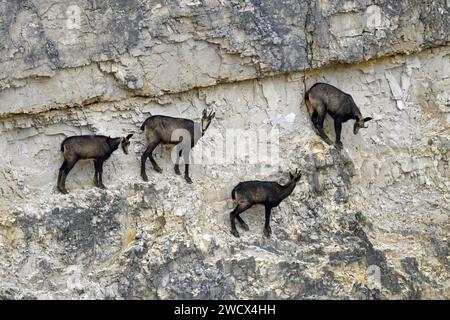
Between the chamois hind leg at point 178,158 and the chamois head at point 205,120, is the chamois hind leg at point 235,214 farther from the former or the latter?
the chamois head at point 205,120

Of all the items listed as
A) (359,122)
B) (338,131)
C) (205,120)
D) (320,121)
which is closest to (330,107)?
(320,121)

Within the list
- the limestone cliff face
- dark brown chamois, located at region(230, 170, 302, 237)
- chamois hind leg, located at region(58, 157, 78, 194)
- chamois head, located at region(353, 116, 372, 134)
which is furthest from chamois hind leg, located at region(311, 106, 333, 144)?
chamois hind leg, located at region(58, 157, 78, 194)

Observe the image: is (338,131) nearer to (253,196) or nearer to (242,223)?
(253,196)

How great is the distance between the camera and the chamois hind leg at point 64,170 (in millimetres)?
12992

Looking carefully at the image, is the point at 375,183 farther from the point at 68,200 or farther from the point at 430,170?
the point at 68,200

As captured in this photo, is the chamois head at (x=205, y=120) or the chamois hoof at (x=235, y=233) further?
the chamois head at (x=205, y=120)

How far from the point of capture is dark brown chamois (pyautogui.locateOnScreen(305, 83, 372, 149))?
13781 mm

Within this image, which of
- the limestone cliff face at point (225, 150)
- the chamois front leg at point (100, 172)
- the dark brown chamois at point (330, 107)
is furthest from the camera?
the dark brown chamois at point (330, 107)

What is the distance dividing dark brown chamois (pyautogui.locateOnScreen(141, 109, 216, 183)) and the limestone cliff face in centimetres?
20

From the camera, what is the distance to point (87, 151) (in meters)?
13.0

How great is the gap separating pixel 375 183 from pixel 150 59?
3427 millimetres

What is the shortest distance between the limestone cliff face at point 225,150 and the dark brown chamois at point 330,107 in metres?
0.17

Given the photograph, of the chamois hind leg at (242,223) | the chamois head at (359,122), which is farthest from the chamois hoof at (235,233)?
the chamois head at (359,122)

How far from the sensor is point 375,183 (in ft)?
46.0
